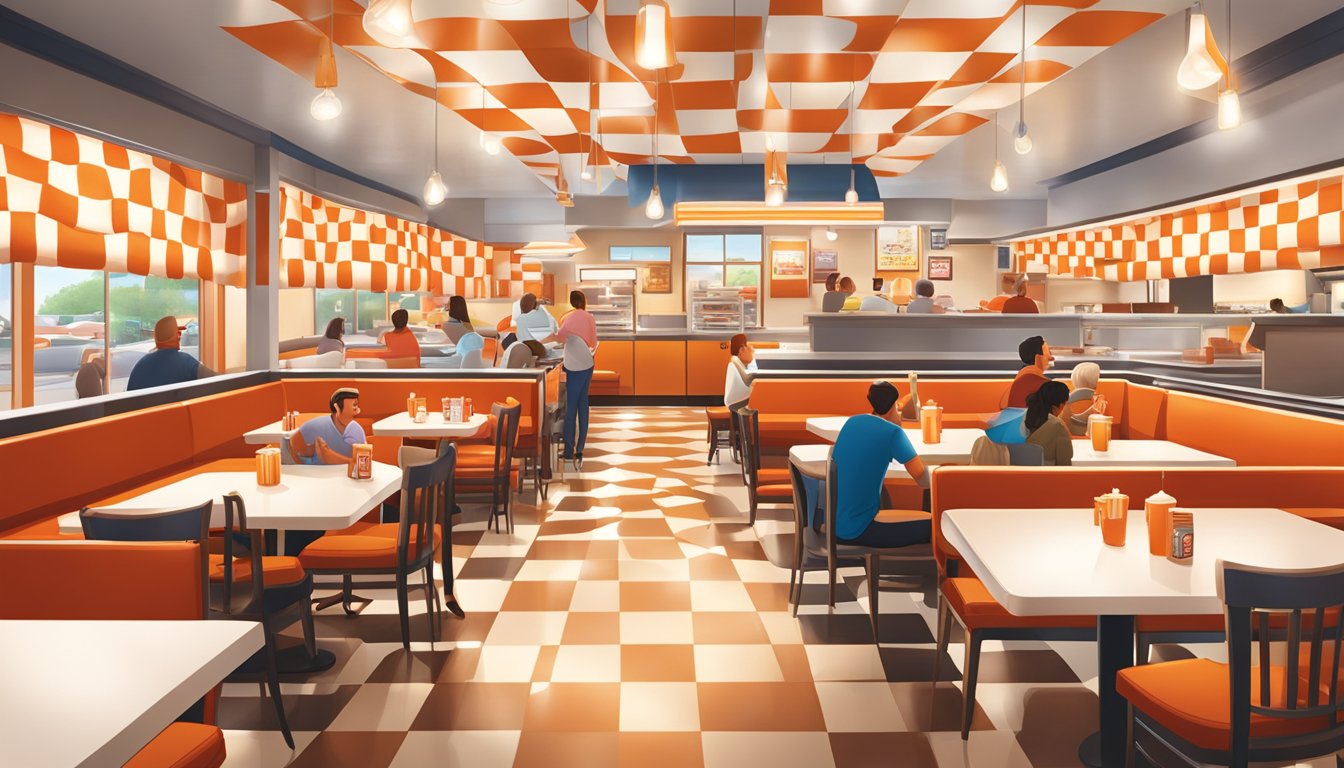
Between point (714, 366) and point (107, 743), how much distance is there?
9950 millimetres

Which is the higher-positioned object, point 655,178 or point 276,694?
point 655,178

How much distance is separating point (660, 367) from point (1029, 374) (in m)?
6.81

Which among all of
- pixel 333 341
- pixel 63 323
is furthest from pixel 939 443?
pixel 63 323

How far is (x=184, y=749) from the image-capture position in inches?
66.8

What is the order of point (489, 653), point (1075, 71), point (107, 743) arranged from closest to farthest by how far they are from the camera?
point (107, 743)
point (489, 653)
point (1075, 71)

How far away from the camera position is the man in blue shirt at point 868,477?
328cm

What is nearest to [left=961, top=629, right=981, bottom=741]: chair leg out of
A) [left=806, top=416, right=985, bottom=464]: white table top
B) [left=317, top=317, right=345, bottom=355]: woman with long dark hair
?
[left=806, top=416, right=985, bottom=464]: white table top

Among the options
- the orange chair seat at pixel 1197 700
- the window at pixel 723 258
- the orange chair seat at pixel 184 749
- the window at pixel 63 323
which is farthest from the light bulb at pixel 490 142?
the window at pixel 723 258

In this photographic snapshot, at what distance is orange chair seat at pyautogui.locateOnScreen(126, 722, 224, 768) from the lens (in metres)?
1.66

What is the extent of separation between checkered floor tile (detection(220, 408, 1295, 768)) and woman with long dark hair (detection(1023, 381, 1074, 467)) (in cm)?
71

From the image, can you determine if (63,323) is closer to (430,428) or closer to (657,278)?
(657,278)

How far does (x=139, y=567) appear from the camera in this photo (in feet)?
6.36

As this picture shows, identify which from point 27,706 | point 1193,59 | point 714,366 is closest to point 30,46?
point 27,706

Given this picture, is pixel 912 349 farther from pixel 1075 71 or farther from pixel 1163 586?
pixel 1163 586
